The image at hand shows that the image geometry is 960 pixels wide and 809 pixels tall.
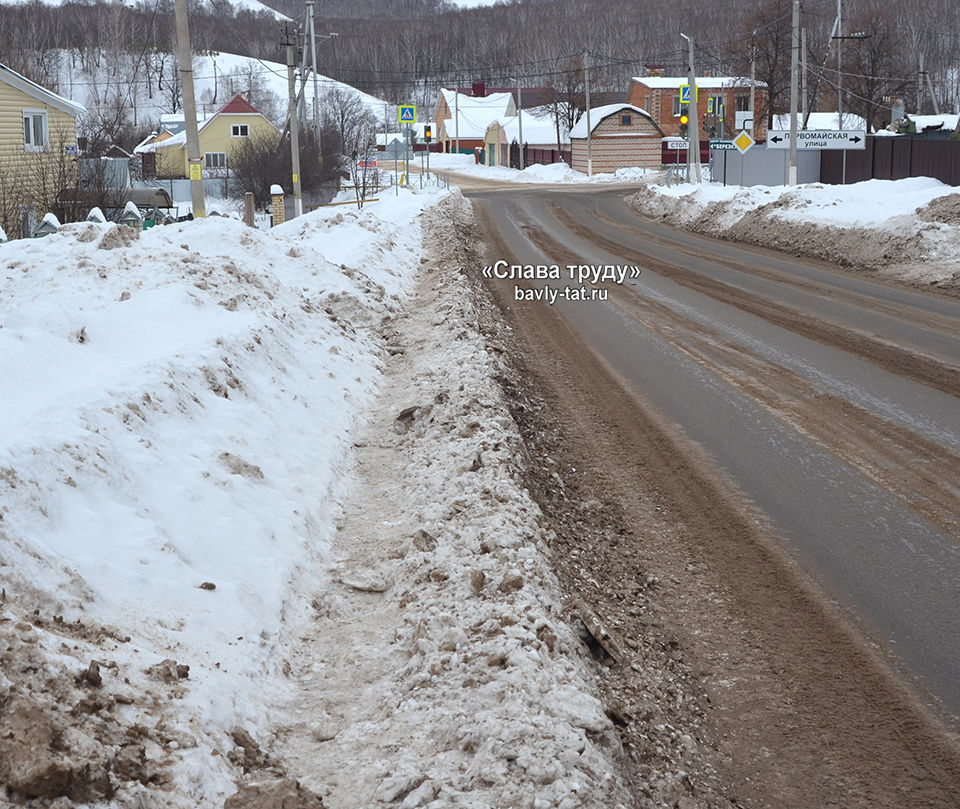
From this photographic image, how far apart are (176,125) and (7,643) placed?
88.3 metres

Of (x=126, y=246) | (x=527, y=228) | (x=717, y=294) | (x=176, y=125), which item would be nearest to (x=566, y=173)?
(x=176, y=125)

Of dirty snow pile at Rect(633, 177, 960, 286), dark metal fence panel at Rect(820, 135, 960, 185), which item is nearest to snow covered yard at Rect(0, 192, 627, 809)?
dirty snow pile at Rect(633, 177, 960, 286)

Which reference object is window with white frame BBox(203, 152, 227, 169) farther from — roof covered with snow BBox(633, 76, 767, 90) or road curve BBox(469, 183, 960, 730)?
road curve BBox(469, 183, 960, 730)

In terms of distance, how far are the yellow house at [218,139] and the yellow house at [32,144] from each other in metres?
36.6

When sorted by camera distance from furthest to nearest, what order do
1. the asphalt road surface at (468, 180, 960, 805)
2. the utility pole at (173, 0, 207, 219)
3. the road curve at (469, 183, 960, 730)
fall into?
1. the utility pole at (173, 0, 207, 219)
2. the road curve at (469, 183, 960, 730)
3. the asphalt road surface at (468, 180, 960, 805)

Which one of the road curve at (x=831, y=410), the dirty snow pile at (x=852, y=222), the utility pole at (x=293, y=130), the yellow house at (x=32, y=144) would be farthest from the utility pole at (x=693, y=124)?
the yellow house at (x=32, y=144)

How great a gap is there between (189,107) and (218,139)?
6003cm

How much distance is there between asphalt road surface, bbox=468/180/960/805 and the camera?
19.6ft

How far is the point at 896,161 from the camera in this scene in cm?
3975

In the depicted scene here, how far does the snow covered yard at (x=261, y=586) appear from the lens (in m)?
3.97

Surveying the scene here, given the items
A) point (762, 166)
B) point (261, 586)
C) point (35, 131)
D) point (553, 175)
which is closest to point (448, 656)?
point (261, 586)

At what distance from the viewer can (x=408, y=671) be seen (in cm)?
502

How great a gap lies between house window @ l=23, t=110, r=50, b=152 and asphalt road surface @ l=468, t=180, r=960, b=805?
2239cm

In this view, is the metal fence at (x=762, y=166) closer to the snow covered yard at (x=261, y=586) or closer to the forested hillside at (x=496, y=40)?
the snow covered yard at (x=261, y=586)
